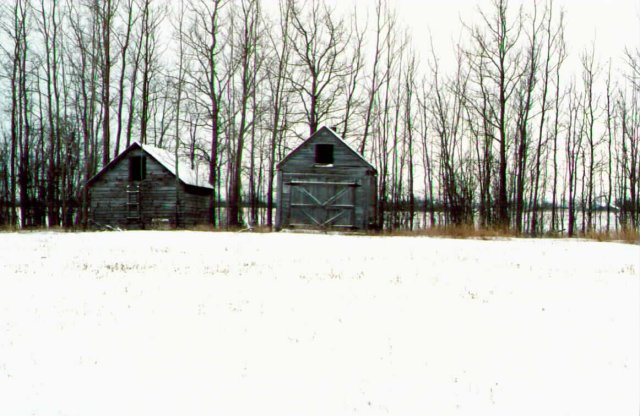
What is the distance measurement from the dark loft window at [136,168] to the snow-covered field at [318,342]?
19.0 meters

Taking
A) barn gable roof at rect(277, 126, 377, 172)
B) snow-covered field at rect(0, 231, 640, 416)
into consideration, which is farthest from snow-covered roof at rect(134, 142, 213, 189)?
snow-covered field at rect(0, 231, 640, 416)

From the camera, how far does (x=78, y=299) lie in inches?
280

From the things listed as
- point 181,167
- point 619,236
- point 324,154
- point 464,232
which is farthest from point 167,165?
point 619,236

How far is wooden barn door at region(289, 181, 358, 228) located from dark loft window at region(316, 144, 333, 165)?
109 cm

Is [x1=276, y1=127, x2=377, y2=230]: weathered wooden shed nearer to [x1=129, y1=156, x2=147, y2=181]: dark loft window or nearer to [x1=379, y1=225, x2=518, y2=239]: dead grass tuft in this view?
[x1=379, y1=225, x2=518, y2=239]: dead grass tuft

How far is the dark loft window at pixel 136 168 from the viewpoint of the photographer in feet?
91.9

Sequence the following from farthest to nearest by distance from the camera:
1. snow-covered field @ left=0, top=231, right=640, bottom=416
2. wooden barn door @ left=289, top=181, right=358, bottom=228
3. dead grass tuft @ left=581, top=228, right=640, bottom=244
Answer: wooden barn door @ left=289, top=181, right=358, bottom=228 → dead grass tuft @ left=581, top=228, right=640, bottom=244 → snow-covered field @ left=0, top=231, right=640, bottom=416

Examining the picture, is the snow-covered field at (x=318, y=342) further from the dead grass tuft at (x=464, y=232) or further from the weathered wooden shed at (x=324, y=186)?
the weathered wooden shed at (x=324, y=186)

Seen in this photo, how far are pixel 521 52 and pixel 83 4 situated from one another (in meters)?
25.2

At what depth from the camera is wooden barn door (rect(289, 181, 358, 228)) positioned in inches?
952

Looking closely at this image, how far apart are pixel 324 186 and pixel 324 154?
65.1 inches

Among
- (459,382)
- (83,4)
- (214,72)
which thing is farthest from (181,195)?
(459,382)

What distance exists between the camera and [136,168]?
28.1 meters

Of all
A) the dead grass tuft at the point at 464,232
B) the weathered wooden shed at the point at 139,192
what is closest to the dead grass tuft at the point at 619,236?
the dead grass tuft at the point at 464,232
